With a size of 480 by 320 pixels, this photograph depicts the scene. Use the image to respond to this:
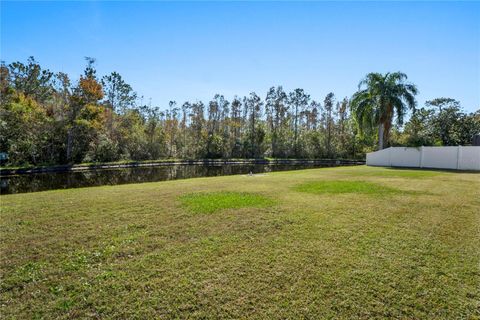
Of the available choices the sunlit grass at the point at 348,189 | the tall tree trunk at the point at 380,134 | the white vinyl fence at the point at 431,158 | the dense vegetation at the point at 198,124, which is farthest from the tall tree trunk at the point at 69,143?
the tall tree trunk at the point at 380,134

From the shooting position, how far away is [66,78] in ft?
83.0

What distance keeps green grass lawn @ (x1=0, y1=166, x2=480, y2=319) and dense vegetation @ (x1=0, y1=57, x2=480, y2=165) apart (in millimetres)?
16455

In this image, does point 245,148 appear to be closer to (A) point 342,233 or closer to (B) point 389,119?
(B) point 389,119

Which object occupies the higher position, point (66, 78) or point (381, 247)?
point (66, 78)

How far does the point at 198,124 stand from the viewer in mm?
37719

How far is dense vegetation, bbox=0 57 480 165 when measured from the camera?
66.4 ft

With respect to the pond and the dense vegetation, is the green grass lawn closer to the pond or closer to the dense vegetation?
the pond

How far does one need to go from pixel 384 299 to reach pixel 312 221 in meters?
2.02

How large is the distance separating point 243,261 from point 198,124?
116 feet

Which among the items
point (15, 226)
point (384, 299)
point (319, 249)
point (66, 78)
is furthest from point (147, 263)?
point (66, 78)

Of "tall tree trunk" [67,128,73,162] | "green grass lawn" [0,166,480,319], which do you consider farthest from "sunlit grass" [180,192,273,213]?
"tall tree trunk" [67,128,73,162]

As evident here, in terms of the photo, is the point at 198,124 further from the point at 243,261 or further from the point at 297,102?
the point at 243,261

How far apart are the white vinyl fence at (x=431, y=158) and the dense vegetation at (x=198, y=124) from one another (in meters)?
2.06

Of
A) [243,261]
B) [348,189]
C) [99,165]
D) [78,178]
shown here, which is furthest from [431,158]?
[99,165]
